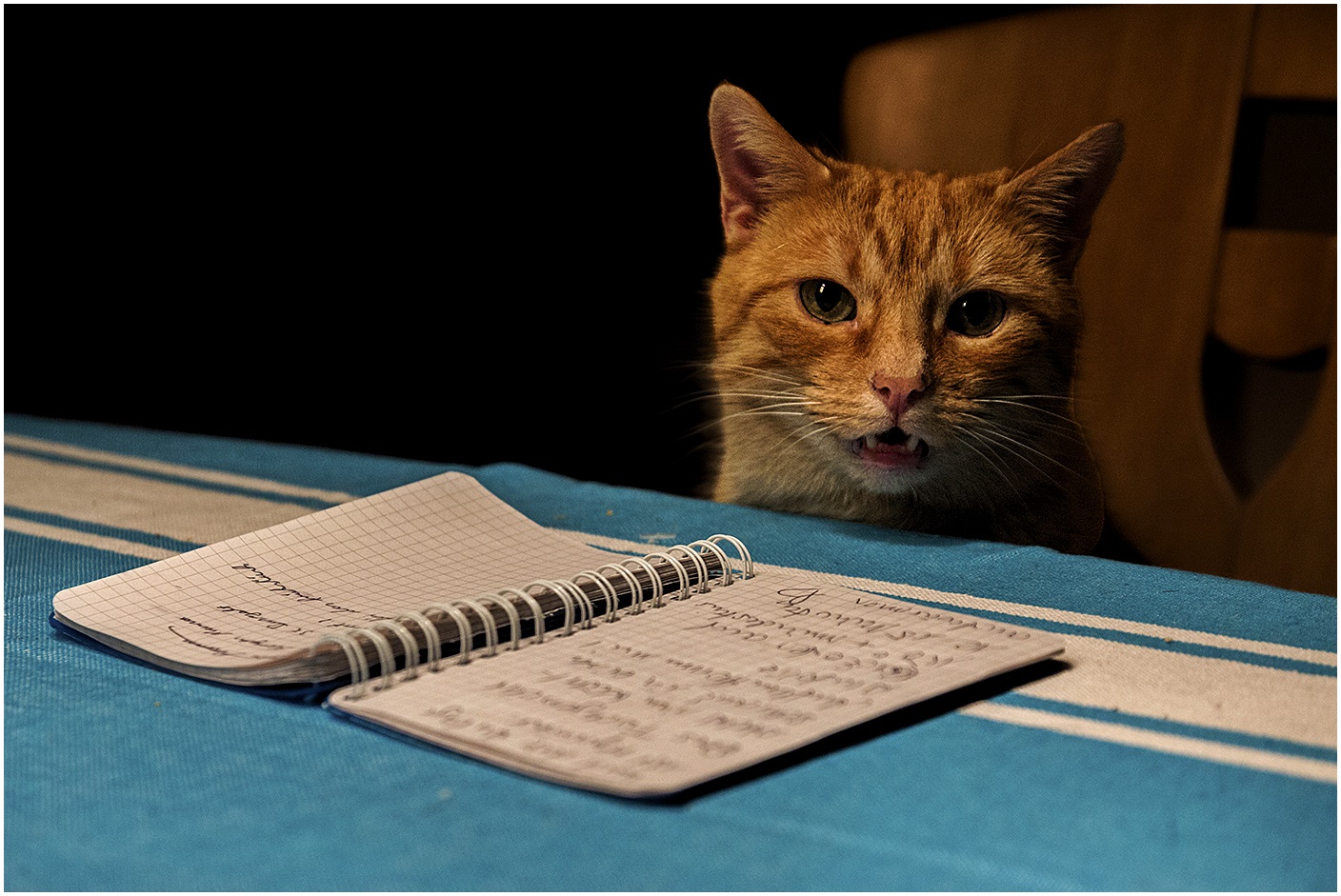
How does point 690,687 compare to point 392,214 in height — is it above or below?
below

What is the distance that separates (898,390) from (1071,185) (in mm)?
347

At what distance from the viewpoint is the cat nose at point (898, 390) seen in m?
1.12

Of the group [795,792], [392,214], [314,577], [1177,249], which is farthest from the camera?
[392,214]

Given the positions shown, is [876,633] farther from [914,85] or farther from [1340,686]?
[914,85]

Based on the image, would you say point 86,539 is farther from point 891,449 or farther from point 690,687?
point 891,449

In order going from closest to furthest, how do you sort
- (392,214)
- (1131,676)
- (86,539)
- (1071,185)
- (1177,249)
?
(1131,676) < (86,539) < (1071,185) < (1177,249) < (392,214)

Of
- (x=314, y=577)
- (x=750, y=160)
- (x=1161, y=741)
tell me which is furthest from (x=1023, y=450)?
(x=314, y=577)

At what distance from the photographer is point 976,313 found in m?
1.23

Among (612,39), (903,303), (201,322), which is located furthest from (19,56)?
(903,303)

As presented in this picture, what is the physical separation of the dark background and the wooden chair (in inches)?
7.9

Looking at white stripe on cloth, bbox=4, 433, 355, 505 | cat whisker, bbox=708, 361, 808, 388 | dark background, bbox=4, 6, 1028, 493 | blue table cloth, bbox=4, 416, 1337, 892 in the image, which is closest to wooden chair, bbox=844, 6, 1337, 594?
dark background, bbox=4, 6, 1028, 493

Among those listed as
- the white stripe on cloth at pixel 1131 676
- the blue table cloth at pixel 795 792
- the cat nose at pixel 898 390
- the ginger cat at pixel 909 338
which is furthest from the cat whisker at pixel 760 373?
the blue table cloth at pixel 795 792

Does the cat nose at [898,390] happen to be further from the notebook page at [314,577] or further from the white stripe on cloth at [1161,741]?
the white stripe on cloth at [1161,741]

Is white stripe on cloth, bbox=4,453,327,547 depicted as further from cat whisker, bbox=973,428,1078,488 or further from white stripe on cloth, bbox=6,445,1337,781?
cat whisker, bbox=973,428,1078,488
